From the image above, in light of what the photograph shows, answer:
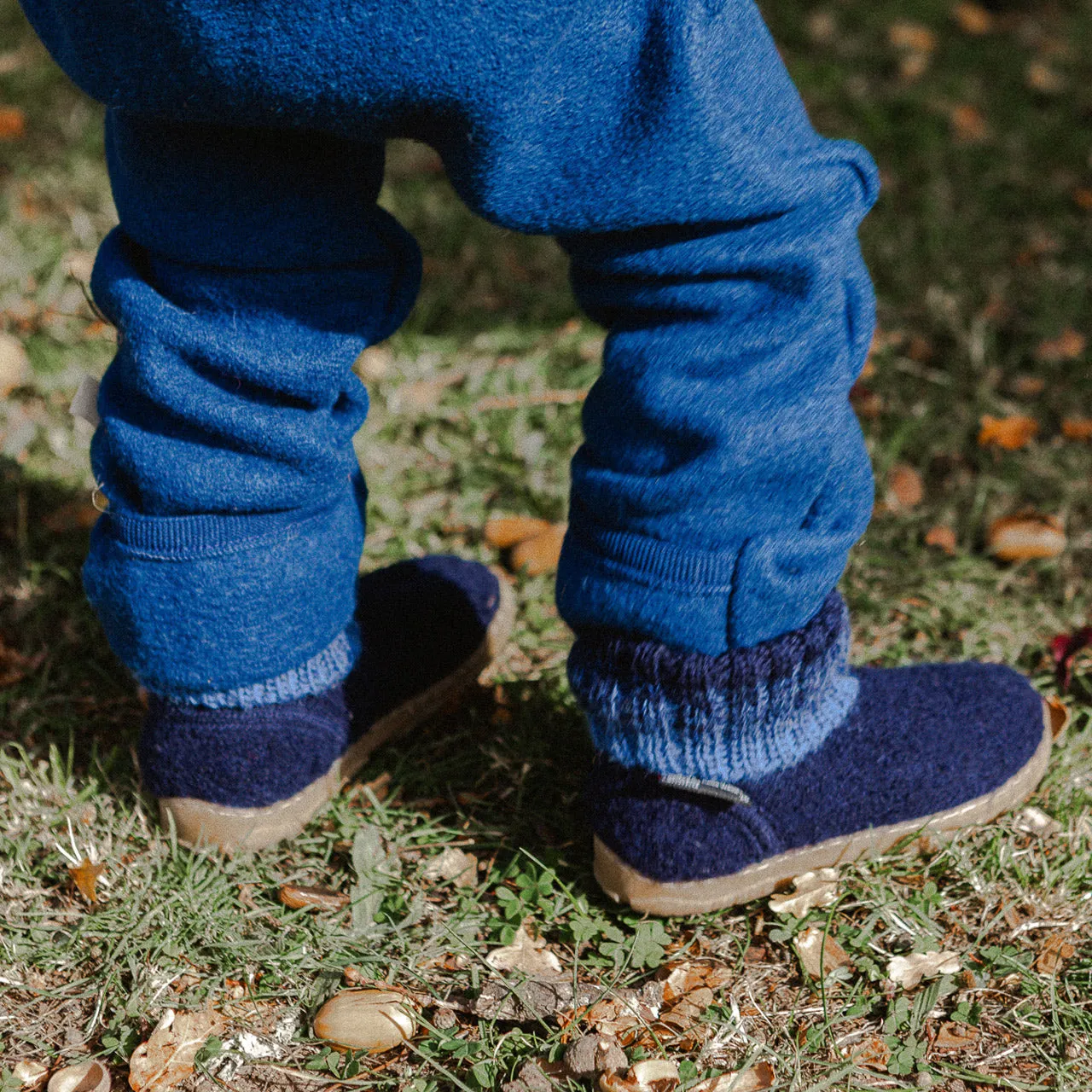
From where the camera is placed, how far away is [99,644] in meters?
1.51

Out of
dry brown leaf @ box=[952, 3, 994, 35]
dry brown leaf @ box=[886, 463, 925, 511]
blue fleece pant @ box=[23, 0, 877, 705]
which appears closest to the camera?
blue fleece pant @ box=[23, 0, 877, 705]

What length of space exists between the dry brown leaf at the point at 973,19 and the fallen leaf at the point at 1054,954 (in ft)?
8.97

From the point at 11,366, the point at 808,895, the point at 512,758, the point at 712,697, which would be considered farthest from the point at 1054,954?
the point at 11,366

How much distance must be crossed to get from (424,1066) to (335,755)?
35 centimetres

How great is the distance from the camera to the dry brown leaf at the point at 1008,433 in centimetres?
180

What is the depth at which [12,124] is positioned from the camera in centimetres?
258

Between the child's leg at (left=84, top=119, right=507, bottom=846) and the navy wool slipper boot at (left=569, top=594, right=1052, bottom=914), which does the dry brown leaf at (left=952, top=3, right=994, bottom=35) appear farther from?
the child's leg at (left=84, top=119, right=507, bottom=846)

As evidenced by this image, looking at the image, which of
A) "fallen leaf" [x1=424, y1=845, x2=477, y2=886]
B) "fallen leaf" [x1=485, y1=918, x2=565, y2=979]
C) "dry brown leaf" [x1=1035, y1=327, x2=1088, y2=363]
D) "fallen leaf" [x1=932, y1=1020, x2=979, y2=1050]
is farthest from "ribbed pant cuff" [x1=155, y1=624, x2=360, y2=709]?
"dry brown leaf" [x1=1035, y1=327, x2=1088, y2=363]

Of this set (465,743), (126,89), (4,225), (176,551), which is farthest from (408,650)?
(4,225)

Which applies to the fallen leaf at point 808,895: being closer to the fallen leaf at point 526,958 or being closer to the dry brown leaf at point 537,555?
the fallen leaf at point 526,958

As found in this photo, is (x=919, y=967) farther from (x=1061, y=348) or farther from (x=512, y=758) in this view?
(x=1061, y=348)

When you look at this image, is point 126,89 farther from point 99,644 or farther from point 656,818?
point 99,644

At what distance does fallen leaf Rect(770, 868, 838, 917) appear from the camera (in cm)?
117

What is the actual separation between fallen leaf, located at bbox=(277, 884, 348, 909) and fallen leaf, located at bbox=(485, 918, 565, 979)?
0.17m
